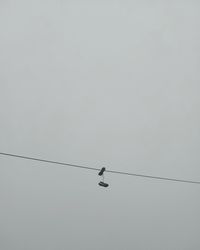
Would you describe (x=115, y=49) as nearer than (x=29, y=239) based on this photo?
Yes

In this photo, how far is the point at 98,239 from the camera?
8.93 ft

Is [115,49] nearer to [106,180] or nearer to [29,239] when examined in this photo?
[106,180]

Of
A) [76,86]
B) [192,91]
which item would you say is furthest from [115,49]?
[192,91]

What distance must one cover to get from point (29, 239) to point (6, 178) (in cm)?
44

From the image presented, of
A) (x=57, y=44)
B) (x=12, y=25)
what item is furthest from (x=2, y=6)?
(x=57, y=44)

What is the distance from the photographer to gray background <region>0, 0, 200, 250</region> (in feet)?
8.34

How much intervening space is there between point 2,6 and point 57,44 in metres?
0.42

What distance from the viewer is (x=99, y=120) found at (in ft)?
8.54

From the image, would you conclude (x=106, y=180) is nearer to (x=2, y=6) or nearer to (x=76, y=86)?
(x=76, y=86)

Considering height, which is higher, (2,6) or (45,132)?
(2,6)

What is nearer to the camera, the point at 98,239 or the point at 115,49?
the point at 115,49

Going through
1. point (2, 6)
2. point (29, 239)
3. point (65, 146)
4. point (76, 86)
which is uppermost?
point (2, 6)

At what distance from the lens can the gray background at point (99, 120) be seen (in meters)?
2.54

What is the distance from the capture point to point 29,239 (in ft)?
9.01
